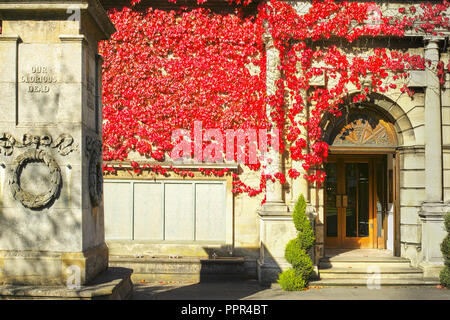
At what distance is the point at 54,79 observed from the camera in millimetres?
5812

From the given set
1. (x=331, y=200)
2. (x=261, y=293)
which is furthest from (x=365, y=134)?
(x=261, y=293)

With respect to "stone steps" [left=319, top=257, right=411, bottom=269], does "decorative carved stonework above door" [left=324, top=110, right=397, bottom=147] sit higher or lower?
higher

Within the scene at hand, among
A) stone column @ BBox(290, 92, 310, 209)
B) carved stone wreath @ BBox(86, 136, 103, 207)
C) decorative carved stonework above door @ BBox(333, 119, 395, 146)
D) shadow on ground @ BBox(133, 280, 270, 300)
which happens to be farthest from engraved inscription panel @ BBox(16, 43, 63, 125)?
decorative carved stonework above door @ BBox(333, 119, 395, 146)

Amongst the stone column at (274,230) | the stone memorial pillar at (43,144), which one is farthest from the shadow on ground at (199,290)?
the stone memorial pillar at (43,144)

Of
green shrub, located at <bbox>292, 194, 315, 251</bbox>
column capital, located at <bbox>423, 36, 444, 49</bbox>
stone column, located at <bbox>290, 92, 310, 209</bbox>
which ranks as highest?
column capital, located at <bbox>423, 36, 444, 49</bbox>

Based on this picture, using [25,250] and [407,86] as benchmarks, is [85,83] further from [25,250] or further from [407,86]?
[407,86]

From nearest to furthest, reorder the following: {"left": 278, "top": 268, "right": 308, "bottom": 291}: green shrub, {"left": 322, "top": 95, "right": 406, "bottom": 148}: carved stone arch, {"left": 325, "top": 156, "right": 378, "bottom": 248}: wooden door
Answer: {"left": 278, "top": 268, "right": 308, "bottom": 291}: green shrub < {"left": 322, "top": 95, "right": 406, "bottom": 148}: carved stone arch < {"left": 325, "top": 156, "right": 378, "bottom": 248}: wooden door

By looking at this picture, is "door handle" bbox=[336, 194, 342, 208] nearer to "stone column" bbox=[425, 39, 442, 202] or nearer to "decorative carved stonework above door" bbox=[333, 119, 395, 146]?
"decorative carved stonework above door" bbox=[333, 119, 395, 146]

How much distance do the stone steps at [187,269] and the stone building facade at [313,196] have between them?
45cm

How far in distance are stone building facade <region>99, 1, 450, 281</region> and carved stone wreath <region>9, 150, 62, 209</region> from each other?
202 inches

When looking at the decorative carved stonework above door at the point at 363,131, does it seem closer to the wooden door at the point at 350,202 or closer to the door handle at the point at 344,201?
the wooden door at the point at 350,202

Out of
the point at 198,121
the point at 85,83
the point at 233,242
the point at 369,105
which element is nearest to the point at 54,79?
the point at 85,83

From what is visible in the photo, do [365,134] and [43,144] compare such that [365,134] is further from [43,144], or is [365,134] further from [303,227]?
[43,144]

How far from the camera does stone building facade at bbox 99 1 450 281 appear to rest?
33.3 ft
